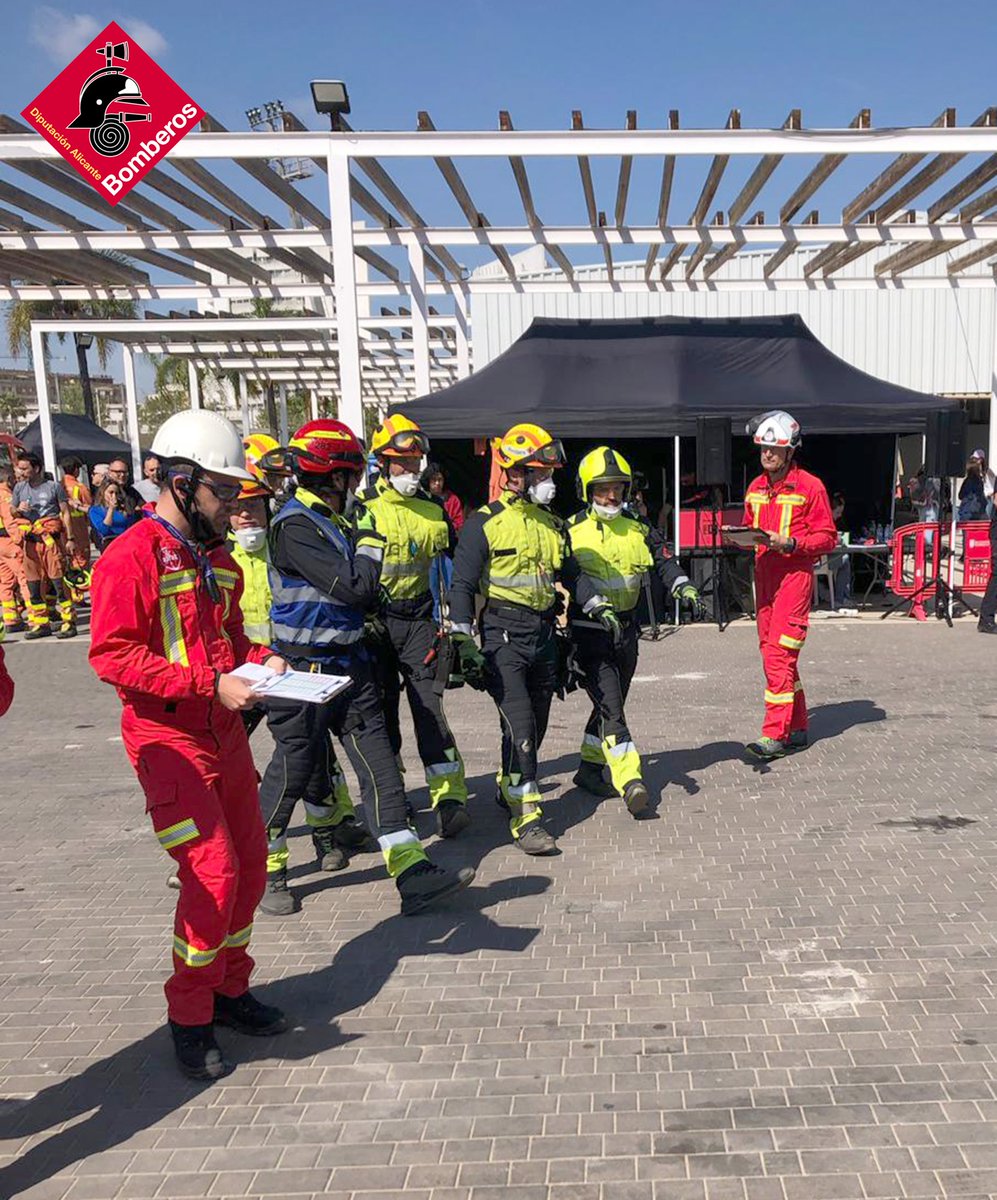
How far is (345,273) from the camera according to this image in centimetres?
1041

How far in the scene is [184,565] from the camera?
309 centimetres

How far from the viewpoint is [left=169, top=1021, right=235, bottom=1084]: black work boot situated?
10.2 feet

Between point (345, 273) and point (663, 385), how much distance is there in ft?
13.7

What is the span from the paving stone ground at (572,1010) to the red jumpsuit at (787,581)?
0.50m

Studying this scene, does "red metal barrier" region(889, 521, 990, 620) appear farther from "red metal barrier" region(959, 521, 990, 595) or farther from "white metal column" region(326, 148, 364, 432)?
"white metal column" region(326, 148, 364, 432)

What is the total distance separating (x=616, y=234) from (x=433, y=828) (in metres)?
10.9

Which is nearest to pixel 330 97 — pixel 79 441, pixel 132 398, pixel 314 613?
pixel 314 613

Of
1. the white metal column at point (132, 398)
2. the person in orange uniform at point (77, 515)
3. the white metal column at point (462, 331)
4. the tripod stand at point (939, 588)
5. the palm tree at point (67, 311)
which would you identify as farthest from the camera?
the palm tree at point (67, 311)

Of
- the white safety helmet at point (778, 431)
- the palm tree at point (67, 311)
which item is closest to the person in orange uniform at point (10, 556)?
the white safety helmet at point (778, 431)

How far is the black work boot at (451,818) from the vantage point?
505 centimetres

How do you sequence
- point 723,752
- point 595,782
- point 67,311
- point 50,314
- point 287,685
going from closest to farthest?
point 287,685
point 595,782
point 723,752
point 67,311
point 50,314

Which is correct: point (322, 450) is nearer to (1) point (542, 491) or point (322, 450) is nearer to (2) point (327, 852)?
(1) point (542, 491)

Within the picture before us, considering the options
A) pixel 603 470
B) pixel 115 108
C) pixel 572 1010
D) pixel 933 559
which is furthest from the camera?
pixel 933 559

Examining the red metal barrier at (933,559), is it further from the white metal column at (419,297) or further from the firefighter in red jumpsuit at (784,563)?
the white metal column at (419,297)
